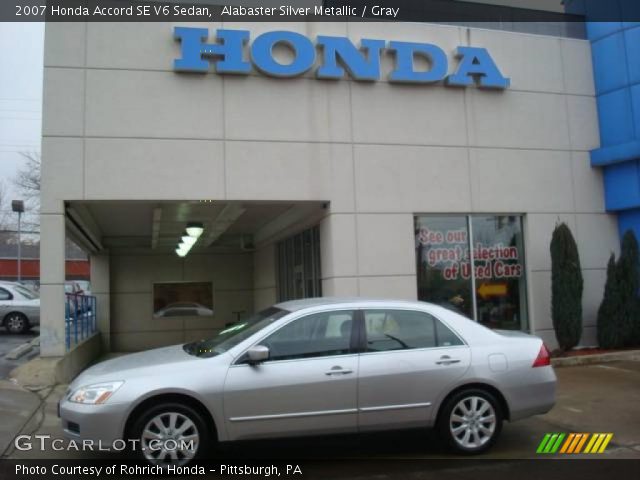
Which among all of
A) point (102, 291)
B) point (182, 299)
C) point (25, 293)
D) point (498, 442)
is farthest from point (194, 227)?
point (25, 293)

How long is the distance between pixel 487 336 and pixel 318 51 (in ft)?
22.7

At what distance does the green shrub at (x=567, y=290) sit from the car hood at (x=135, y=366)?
8.08m

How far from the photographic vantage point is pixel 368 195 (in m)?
11.3

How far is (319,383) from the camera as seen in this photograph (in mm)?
5664

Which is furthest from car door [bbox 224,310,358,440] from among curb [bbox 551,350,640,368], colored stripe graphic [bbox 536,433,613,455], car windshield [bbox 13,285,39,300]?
car windshield [bbox 13,285,39,300]

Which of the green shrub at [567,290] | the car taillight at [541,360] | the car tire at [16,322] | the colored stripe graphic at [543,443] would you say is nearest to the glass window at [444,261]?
the green shrub at [567,290]

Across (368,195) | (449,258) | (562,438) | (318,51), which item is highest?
(318,51)

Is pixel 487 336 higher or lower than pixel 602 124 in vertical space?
lower

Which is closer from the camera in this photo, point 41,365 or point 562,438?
point 562,438

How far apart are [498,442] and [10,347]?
12.9 m

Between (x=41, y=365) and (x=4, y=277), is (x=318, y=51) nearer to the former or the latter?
(x=41, y=365)

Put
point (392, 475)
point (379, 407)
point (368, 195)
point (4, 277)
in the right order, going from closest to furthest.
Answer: point (392, 475) < point (379, 407) < point (368, 195) < point (4, 277)

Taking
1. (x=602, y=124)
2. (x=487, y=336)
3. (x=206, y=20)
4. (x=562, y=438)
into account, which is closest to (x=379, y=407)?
(x=487, y=336)

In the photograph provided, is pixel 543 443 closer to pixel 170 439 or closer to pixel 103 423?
pixel 170 439
